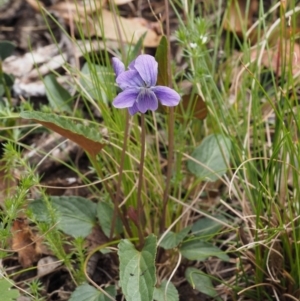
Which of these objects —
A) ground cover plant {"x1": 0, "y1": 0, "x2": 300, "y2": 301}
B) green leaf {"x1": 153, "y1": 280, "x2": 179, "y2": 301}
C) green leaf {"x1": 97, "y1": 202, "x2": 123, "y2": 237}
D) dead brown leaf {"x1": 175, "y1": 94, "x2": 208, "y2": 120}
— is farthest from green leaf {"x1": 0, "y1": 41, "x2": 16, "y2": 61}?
green leaf {"x1": 153, "y1": 280, "x2": 179, "y2": 301}

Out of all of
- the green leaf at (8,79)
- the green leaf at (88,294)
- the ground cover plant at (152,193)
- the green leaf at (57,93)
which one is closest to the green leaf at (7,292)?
the ground cover plant at (152,193)

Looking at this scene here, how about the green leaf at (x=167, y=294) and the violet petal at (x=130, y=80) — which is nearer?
the violet petal at (x=130, y=80)

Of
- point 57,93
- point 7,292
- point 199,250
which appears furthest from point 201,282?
point 57,93

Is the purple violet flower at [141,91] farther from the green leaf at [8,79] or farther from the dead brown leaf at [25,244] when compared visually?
the green leaf at [8,79]

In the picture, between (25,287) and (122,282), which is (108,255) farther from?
(122,282)

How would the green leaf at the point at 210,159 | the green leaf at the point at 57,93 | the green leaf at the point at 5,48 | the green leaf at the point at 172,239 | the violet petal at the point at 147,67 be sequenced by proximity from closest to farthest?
the violet petal at the point at 147,67
the green leaf at the point at 172,239
the green leaf at the point at 210,159
the green leaf at the point at 57,93
the green leaf at the point at 5,48
